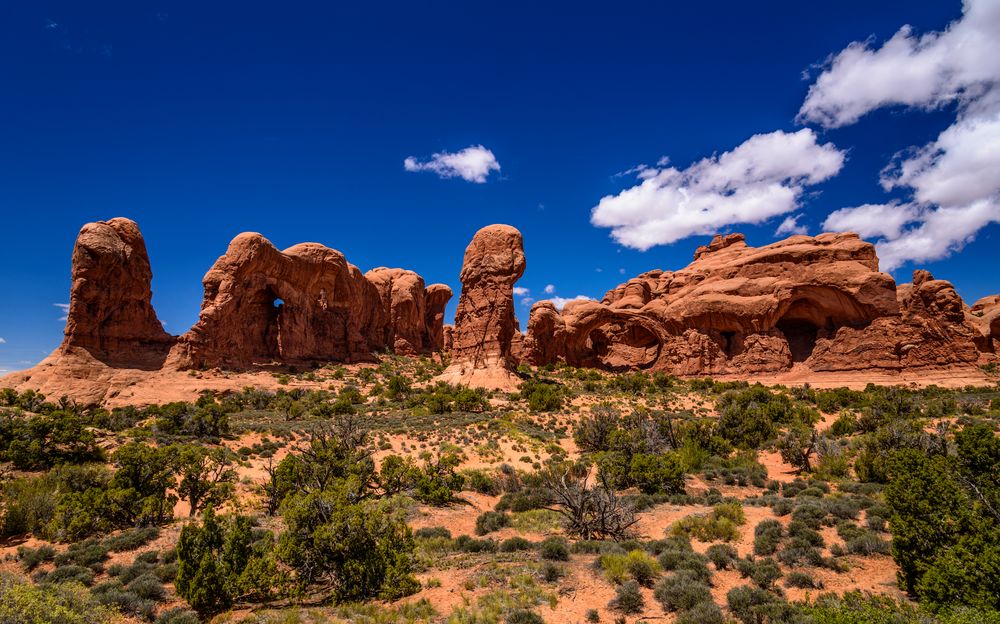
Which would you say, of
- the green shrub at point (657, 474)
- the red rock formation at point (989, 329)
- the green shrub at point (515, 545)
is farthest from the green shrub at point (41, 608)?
the red rock formation at point (989, 329)

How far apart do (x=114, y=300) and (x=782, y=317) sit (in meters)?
53.1

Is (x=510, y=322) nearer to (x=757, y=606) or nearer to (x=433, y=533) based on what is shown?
(x=433, y=533)

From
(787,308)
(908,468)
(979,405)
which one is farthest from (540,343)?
(908,468)

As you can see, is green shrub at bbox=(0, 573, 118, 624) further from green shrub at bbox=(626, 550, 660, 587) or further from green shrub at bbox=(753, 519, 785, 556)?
green shrub at bbox=(753, 519, 785, 556)

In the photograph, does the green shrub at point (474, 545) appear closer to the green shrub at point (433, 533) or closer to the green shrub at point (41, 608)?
the green shrub at point (433, 533)

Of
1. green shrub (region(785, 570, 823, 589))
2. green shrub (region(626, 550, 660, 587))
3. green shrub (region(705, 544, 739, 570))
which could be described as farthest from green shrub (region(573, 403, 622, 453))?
green shrub (region(785, 570, 823, 589))

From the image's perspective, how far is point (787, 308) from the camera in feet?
133

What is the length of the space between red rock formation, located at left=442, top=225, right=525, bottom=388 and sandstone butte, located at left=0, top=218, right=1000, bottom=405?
12 cm

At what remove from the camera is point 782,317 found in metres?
42.4

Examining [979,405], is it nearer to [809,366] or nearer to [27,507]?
[809,366]

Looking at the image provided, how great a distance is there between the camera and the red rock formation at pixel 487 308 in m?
36.4

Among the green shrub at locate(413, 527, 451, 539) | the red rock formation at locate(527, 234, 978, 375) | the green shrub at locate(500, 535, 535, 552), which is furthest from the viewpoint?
the red rock formation at locate(527, 234, 978, 375)

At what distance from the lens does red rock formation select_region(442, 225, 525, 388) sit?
36375mm

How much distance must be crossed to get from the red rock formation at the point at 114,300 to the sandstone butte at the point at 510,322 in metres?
0.09
